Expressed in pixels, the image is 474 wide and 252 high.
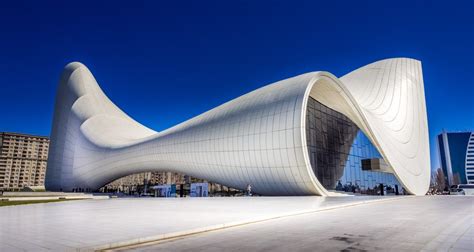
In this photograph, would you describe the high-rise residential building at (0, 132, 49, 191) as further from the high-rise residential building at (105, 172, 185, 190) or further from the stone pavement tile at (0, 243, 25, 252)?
the stone pavement tile at (0, 243, 25, 252)

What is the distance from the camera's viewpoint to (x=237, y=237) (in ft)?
22.4

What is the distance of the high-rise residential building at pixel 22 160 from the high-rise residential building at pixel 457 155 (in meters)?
165

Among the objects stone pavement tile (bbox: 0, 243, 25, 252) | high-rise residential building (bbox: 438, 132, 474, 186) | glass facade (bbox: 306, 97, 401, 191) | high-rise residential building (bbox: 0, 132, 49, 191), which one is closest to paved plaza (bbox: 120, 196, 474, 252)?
stone pavement tile (bbox: 0, 243, 25, 252)

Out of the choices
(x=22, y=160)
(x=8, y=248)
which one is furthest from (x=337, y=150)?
(x=22, y=160)

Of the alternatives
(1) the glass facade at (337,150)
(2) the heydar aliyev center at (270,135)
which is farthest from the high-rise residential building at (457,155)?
(1) the glass facade at (337,150)

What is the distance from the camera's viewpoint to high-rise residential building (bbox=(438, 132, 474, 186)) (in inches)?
5942

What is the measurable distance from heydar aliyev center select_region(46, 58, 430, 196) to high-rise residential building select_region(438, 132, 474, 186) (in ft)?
413

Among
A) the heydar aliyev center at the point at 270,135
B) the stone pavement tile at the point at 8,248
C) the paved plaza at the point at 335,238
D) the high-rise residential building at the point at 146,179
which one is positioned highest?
the heydar aliyev center at the point at 270,135

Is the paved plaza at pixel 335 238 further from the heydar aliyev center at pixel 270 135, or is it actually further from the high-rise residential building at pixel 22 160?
the high-rise residential building at pixel 22 160

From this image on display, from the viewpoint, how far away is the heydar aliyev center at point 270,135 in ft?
80.6

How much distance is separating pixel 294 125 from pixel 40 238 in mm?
18685

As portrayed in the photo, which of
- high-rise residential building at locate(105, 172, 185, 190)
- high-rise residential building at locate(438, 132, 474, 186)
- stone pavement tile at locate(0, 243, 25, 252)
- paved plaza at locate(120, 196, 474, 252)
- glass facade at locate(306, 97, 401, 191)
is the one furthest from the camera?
high-rise residential building at locate(438, 132, 474, 186)

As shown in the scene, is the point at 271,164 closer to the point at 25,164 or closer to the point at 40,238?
the point at 40,238

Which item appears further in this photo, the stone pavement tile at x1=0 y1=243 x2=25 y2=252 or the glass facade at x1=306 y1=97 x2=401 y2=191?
the glass facade at x1=306 y1=97 x2=401 y2=191
